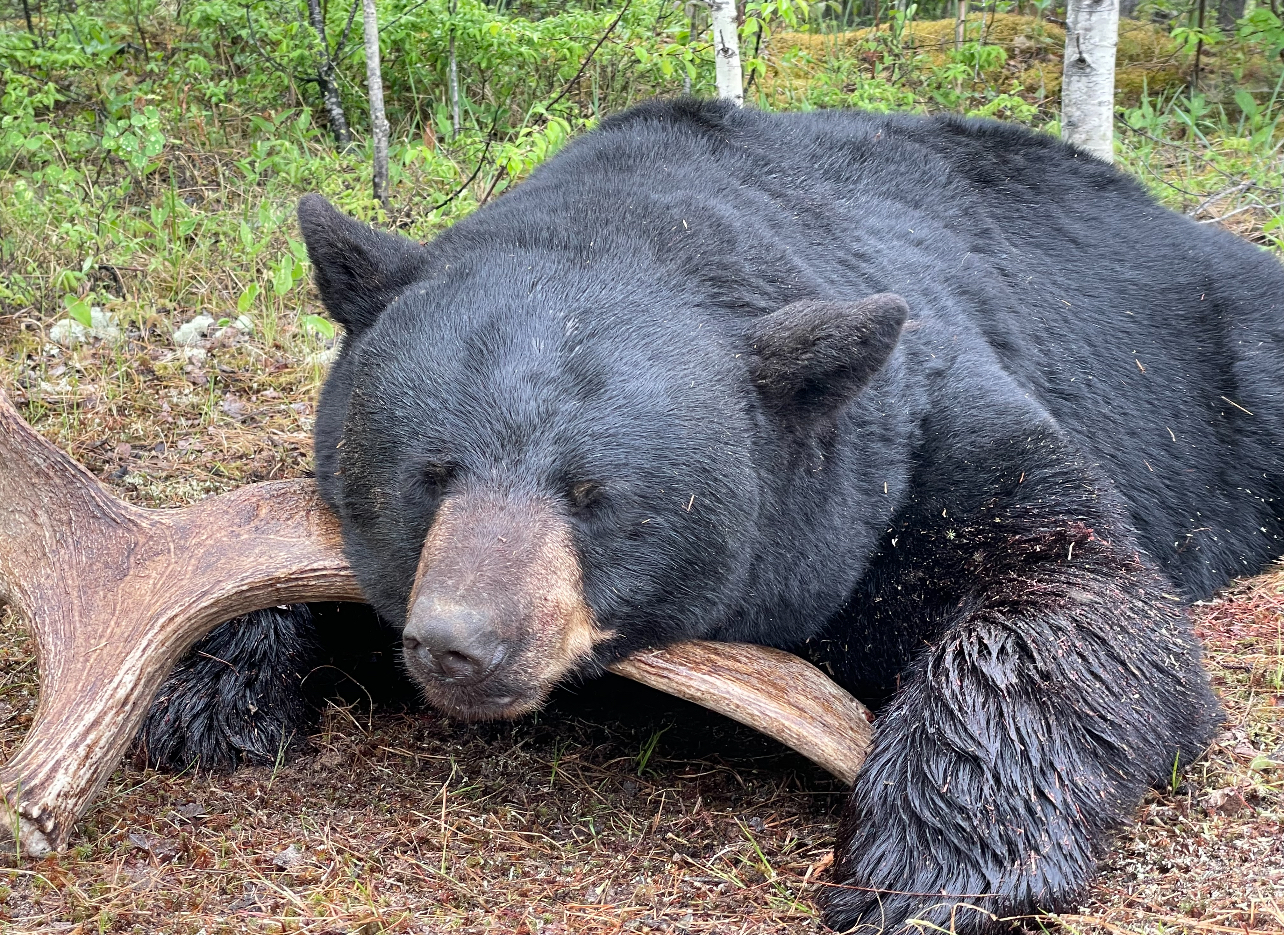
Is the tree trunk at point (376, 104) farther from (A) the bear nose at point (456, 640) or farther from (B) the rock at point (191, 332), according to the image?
(A) the bear nose at point (456, 640)

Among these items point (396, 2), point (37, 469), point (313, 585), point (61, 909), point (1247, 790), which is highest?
point (396, 2)

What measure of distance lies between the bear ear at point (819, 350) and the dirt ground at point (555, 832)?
3.56 feet

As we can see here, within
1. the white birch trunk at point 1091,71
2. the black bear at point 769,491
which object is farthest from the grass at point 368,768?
the white birch trunk at point 1091,71

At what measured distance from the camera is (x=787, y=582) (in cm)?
339

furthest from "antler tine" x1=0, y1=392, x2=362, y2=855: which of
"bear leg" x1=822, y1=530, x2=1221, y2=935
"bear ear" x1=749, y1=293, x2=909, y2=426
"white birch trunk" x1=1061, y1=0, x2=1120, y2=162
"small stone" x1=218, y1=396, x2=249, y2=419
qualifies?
"white birch trunk" x1=1061, y1=0, x2=1120, y2=162

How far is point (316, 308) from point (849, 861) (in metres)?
4.19

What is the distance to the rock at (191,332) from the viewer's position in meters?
5.98

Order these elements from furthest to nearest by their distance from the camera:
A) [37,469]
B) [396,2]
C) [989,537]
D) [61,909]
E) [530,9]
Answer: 1. [530,9]
2. [396,2]
3. [989,537]
4. [37,469]
5. [61,909]

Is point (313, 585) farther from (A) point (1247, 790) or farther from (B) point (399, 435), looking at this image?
(A) point (1247, 790)

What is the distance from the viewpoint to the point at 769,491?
10.7 feet

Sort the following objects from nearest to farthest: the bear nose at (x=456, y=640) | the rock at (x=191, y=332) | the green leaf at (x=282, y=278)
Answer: the bear nose at (x=456, y=640), the rock at (x=191, y=332), the green leaf at (x=282, y=278)

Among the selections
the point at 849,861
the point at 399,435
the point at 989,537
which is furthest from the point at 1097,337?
the point at 399,435

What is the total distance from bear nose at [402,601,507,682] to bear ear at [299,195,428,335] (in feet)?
3.42

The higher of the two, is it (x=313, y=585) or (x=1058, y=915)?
(x=313, y=585)
